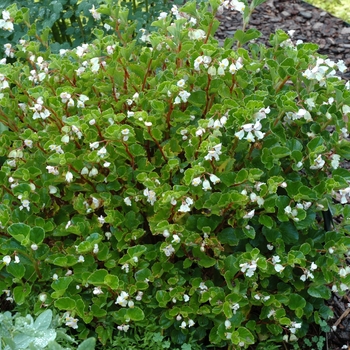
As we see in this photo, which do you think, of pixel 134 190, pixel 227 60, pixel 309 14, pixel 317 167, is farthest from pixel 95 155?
pixel 309 14

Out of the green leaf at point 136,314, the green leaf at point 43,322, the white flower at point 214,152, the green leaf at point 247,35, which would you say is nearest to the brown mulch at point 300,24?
the green leaf at point 247,35

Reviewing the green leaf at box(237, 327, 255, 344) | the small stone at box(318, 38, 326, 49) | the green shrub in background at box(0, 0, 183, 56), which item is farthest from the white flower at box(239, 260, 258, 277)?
the small stone at box(318, 38, 326, 49)

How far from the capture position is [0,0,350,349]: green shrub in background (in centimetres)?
198

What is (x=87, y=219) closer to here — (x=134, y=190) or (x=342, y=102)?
(x=134, y=190)

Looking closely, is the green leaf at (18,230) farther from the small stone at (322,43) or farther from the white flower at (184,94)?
the small stone at (322,43)

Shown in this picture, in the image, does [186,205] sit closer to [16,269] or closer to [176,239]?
[176,239]

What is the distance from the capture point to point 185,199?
6.31 ft

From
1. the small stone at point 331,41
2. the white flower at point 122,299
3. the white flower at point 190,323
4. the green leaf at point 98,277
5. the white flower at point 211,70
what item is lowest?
the small stone at point 331,41

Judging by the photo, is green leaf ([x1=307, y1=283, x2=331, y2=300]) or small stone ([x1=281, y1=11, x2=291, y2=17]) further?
small stone ([x1=281, y1=11, x2=291, y2=17])

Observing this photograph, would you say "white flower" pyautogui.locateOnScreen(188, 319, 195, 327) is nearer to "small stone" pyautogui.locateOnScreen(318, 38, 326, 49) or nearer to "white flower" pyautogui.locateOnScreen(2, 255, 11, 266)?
"white flower" pyautogui.locateOnScreen(2, 255, 11, 266)

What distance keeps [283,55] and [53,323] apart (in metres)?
1.40

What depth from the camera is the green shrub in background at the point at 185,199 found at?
198cm

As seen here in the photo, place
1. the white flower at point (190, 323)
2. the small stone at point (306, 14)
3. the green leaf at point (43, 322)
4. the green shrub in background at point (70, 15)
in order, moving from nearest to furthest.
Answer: the green leaf at point (43, 322) → the white flower at point (190, 323) → the green shrub in background at point (70, 15) → the small stone at point (306, 14)

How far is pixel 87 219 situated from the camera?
218 centimetres
